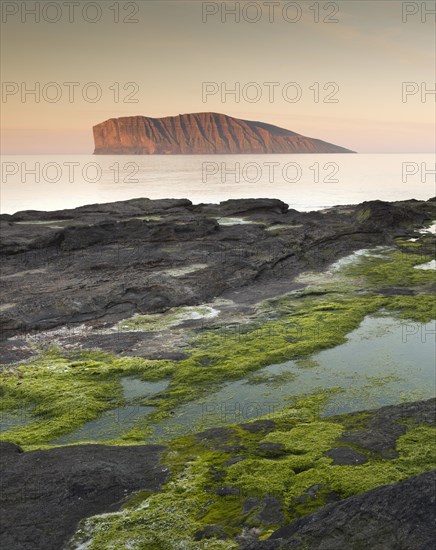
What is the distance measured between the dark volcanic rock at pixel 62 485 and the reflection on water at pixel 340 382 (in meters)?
2.85

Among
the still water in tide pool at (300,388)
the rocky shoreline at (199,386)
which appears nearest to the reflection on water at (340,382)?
the still water in tide pool at (300,388)

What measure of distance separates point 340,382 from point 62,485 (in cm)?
1043

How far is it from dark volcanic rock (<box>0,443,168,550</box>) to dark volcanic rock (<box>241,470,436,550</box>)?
437 centimetres

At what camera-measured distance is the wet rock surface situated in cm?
2573

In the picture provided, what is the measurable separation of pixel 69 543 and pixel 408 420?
26.7 ft

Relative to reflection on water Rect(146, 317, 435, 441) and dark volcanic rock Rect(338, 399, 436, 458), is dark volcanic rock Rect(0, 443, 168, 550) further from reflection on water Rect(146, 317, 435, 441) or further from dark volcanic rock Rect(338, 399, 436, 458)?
dark volcanic rock Rect(338, 399, 436, 458)

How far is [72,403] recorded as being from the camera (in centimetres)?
1717

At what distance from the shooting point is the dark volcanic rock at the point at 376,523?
250 inches

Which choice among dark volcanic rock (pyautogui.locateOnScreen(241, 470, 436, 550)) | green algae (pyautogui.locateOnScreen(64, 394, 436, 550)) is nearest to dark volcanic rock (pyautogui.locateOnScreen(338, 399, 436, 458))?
green algae (pyautogui.locateOnScreen(64, 394, 436, 550))

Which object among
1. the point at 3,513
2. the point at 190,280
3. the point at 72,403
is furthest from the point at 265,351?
the point at 3,513

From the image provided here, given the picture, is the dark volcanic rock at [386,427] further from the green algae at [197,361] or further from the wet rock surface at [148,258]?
the wet rock surface at [148,258]

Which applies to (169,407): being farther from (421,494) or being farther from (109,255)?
(109,255)

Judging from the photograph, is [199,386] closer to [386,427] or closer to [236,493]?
[386,427]

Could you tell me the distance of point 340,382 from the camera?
60.5ft
